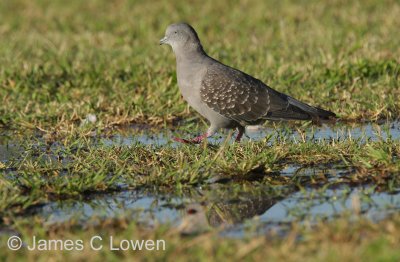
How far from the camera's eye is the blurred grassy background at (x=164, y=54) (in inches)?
343

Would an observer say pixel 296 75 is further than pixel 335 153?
Yes

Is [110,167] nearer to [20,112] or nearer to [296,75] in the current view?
[20,112]

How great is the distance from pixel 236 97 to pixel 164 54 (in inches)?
129

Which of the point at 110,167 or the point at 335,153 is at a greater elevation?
the point at 335,153

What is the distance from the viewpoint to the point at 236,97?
7.68 m

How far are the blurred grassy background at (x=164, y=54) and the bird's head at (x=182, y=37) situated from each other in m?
0.74

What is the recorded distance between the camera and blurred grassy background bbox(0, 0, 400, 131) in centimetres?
872

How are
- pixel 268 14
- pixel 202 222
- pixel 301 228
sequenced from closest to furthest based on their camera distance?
pixel 301 228 → pixel 202 222 → pixel 268 14

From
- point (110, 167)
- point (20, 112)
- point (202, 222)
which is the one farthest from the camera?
point (20, 112)

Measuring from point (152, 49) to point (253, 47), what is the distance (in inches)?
51.9

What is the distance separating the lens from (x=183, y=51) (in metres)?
7.99

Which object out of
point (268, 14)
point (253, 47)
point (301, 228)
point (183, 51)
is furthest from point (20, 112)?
point (268, 14)
